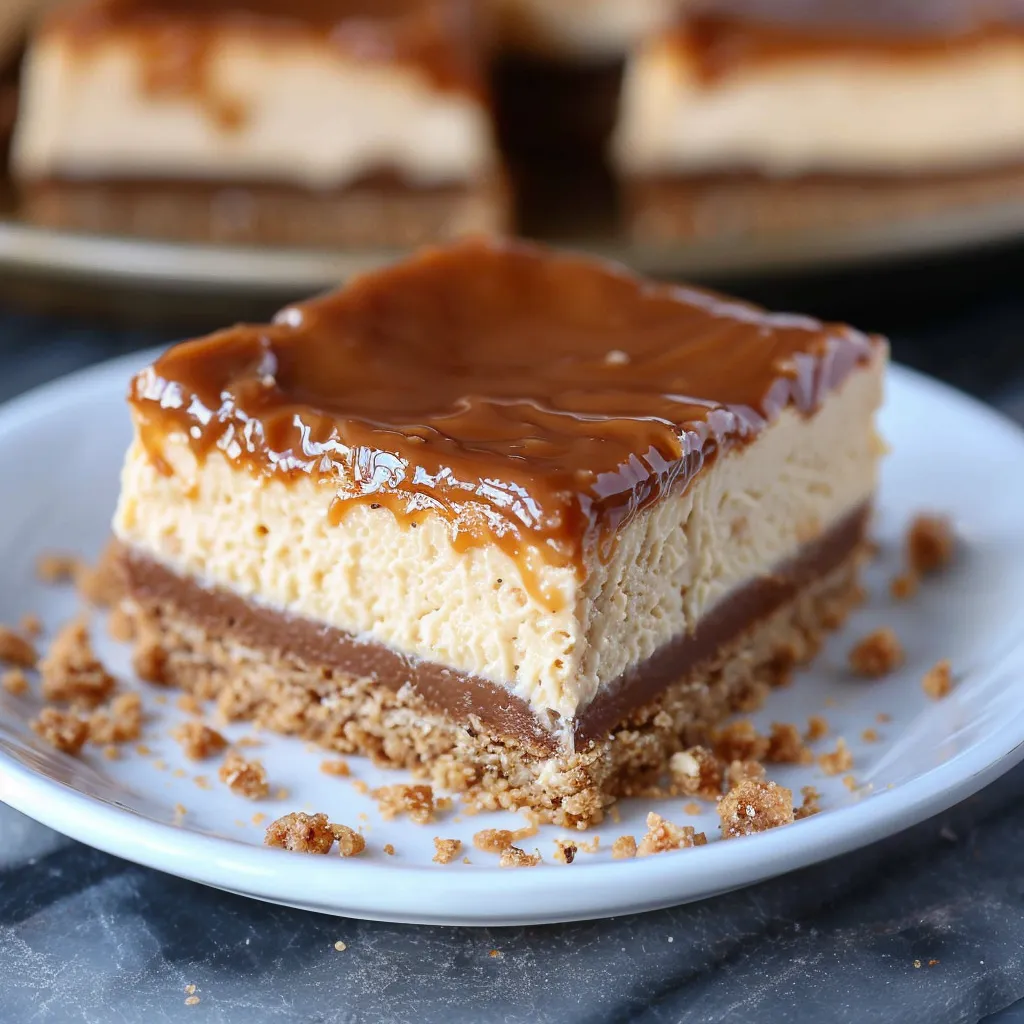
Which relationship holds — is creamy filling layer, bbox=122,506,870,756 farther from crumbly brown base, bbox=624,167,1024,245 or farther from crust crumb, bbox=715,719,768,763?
crumbly brown base, bbox=624,167,1024,245

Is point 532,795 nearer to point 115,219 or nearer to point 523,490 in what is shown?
point 523,490

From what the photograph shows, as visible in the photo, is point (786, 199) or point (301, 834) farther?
point (786, 199)

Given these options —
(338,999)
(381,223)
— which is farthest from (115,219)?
(338,999)

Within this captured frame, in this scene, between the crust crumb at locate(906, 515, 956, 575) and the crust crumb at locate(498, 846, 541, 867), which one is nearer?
the crust crumb at locate(498, 846, 541, 867)

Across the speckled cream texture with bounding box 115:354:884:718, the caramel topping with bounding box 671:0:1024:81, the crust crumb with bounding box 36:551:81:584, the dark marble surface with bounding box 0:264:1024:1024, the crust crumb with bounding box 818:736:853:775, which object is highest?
the caramel topping with bounding box 671:0:1024:81

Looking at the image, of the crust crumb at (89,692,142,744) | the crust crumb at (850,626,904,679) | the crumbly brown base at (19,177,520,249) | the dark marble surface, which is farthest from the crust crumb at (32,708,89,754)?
the crumbly brown base at (19,177,520,249)

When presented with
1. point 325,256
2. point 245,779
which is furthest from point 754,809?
point 325,256

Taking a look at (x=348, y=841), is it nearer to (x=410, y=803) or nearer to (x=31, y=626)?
(x=410, y=803)
